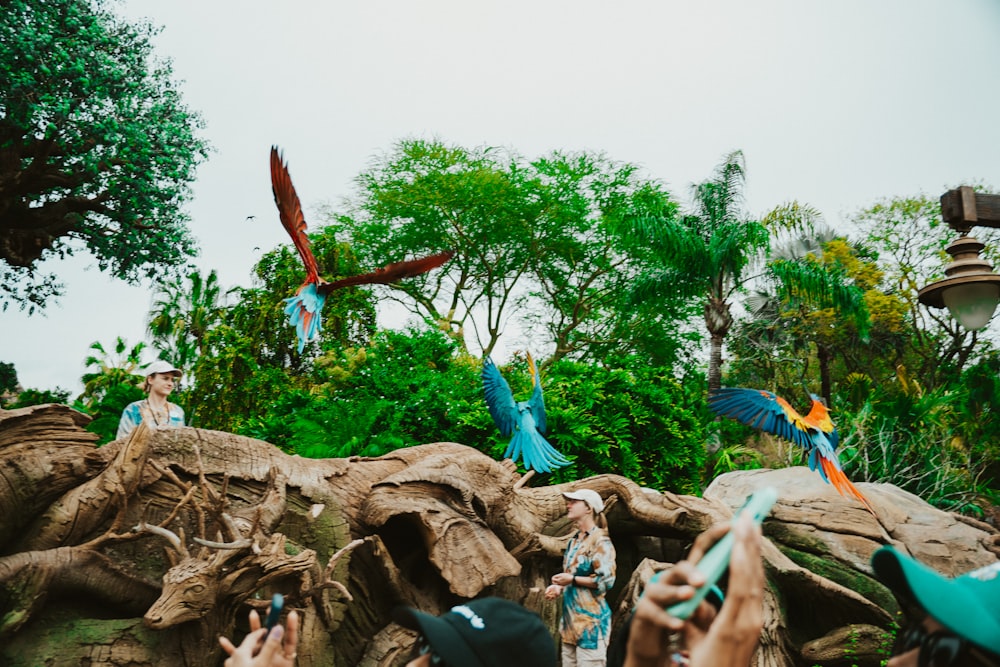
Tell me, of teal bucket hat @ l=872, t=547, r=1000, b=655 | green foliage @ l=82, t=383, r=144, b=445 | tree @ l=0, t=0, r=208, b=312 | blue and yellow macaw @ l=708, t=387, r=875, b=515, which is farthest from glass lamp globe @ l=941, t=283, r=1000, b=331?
tree @ l=0, t=0, r=208, b=312

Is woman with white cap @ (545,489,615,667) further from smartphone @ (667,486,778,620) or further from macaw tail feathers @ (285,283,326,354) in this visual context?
smartphone @ (667,486,778,620)

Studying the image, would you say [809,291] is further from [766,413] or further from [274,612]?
[274,612]

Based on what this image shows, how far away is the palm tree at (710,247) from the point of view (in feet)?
49.5

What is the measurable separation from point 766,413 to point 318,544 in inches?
170

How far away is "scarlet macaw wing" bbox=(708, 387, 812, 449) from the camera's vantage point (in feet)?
23.8

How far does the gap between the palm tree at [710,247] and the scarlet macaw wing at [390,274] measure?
9.26 metres

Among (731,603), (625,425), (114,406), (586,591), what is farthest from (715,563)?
(114,406)

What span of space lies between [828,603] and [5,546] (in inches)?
258

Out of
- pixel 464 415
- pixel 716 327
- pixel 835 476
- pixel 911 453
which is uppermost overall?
pixel 716 327

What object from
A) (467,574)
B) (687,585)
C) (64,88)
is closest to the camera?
(687,585)

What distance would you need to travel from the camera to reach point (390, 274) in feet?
20.3

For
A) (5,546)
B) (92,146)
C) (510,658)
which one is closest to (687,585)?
(510,658)

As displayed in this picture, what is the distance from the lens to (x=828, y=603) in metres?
7.14

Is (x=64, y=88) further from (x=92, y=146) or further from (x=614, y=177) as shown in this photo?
(x=614, y=177)
